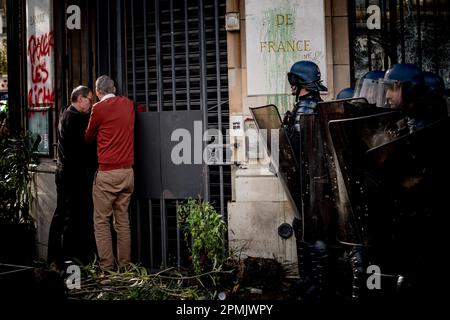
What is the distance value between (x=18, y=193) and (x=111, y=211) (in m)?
1.87

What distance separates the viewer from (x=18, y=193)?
877 cm

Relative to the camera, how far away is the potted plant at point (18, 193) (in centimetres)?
849

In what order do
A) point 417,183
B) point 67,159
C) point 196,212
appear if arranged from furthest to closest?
point 67,159, point 196,212, point 417,183

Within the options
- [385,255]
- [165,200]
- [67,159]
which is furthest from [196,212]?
[385,255]

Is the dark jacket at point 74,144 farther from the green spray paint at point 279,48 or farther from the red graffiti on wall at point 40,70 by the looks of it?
the green spray paint at point 279,48

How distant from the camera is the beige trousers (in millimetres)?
7395

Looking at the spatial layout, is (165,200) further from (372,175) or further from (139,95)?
(372,175)

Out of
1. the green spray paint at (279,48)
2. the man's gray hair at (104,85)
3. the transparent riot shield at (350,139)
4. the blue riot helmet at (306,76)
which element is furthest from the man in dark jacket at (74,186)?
the transparent riot shield at (350,139)

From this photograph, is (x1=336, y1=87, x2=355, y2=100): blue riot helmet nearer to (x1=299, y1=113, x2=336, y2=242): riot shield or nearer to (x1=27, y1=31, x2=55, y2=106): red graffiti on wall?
(x1=299, y1=113, x2=336, y2=242): riot shield

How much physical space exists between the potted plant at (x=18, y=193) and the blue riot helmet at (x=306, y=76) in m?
3.78
